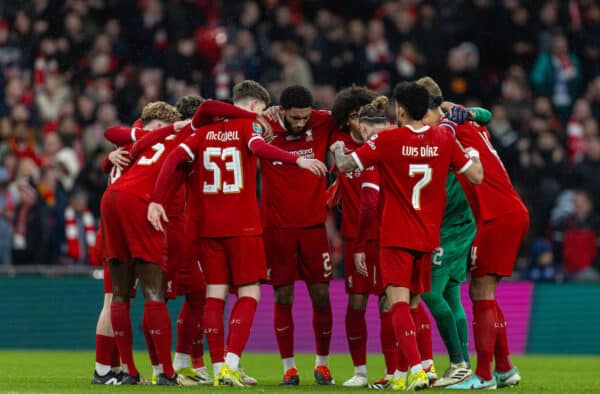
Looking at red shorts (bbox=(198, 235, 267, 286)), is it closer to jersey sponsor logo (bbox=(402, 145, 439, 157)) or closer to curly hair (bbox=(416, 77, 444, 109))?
jersey sponsor logo (bbox=(402, 145, 439, 157))

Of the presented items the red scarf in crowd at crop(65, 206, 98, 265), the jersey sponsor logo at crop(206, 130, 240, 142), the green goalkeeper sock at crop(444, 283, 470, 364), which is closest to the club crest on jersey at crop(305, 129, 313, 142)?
the jersey sponsor logo at crop(206, 130, 240, 142)

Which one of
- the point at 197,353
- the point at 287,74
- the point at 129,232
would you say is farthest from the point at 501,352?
the point at 287,74

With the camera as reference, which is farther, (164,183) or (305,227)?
(305,227)

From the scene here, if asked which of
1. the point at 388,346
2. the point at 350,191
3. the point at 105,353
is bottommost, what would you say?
the point at 105,353

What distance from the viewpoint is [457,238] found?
1247cm

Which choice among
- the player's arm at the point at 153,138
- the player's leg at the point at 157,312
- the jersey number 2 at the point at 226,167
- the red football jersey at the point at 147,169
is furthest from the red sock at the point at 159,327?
the player's arm at the point at 153,138

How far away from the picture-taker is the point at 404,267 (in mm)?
10992

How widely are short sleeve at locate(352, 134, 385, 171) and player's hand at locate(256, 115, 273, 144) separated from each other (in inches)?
46.6

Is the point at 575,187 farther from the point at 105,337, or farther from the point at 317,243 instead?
the point at 105,337

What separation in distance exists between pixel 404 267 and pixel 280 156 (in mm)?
1420

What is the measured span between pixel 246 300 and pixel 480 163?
2342mm

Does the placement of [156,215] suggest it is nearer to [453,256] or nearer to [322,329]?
[322,329]

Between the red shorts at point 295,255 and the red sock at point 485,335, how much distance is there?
1716 millimetres

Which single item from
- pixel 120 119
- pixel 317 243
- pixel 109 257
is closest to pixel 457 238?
pixel 317 243
